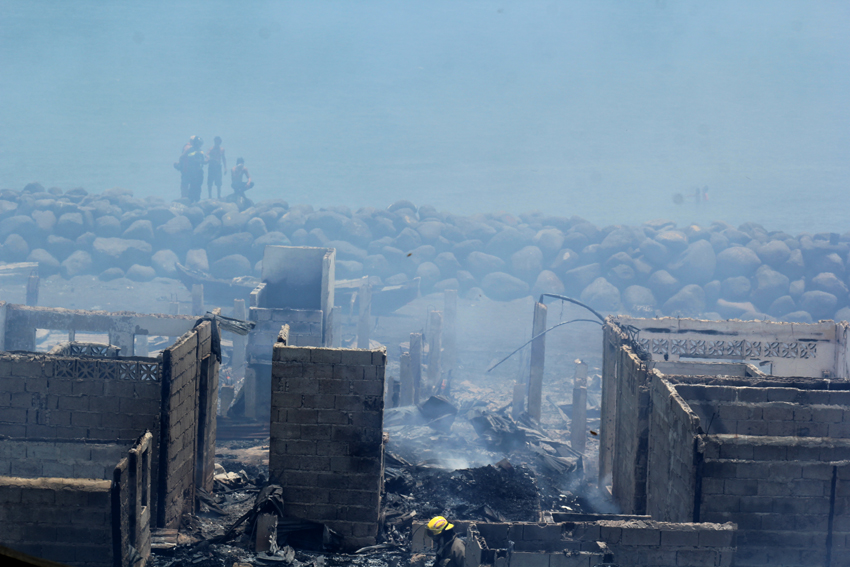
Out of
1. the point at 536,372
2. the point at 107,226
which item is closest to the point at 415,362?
the point at 536,372

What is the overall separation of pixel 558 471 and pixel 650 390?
6633mm

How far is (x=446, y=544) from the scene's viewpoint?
28.9 ft

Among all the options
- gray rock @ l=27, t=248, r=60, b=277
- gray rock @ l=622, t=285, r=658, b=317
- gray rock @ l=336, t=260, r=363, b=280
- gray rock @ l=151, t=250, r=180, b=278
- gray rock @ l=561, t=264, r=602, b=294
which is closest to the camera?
gray rock @ l=622, t=285, r=658, b=317

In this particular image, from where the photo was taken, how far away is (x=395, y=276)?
38.3 m

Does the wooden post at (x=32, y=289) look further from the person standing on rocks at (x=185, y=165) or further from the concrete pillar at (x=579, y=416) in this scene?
the concrete pillar at (x=579, y=416)

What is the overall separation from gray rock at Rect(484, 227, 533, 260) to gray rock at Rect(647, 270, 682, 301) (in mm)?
6947

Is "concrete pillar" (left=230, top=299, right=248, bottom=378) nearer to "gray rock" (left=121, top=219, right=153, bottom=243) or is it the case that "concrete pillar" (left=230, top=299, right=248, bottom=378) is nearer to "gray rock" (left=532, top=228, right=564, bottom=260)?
"gray rock" (left=121, top=219, right=153, bottom=243)

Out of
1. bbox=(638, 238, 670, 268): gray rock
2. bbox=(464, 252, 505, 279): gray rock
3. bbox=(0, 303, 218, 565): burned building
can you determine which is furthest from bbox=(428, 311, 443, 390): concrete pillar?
bbox=(638, 238, 670, 268): gray rock

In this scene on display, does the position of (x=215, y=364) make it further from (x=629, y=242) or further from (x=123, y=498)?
(x=629, y=242)

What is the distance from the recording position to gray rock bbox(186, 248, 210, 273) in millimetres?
37147

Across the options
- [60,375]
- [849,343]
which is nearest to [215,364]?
[60,375]

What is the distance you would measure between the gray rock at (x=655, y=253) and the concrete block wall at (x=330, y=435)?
1225 inches

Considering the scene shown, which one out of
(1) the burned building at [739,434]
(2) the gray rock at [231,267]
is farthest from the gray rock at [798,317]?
(2) the gray rock at [231,267]

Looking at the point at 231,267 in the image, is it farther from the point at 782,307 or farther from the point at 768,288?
the point at 782,307
